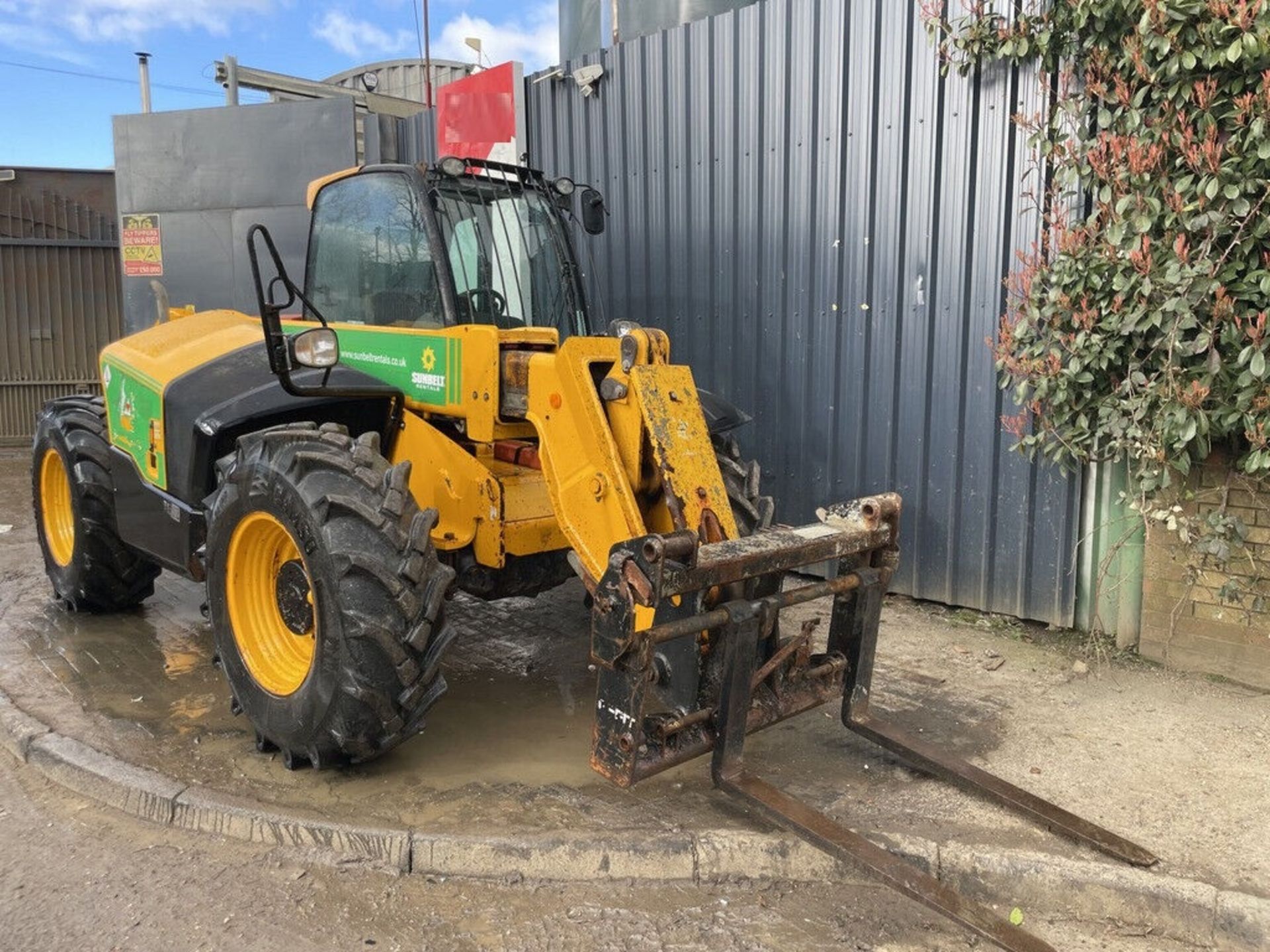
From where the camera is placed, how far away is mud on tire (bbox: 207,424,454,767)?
3.48 meters

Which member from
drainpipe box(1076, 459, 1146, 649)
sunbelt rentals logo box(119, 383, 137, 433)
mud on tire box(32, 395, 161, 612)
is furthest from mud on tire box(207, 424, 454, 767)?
drainpipe box(1076, 459, 1146, 649)

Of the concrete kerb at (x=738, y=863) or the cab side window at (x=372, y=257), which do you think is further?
the cab side window at (x=372, y=257)

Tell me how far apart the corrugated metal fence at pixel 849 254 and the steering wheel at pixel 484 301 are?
2679 millimetres

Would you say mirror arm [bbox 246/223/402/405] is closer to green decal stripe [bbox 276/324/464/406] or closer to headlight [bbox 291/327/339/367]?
headlight [bbox 291/327/339/367]

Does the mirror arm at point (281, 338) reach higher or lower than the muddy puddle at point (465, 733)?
higher

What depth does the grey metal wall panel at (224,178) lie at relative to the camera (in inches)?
384

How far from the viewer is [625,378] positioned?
3637mm

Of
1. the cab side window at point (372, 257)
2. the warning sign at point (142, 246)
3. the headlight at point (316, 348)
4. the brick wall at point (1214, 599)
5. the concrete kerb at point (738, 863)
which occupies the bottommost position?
the concrete kerb at point (738, 863)

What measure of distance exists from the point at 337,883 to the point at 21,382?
1164cm

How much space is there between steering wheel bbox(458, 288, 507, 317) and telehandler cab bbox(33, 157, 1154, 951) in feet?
0.04

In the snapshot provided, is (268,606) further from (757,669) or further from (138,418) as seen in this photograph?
(757,669)

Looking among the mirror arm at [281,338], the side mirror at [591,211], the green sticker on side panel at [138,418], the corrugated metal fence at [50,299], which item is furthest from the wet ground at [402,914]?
the corrugated metal fence at [50,299]

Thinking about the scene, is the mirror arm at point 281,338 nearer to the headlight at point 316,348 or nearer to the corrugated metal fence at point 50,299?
the headlight at point 316,348

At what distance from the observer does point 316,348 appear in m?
4.05
